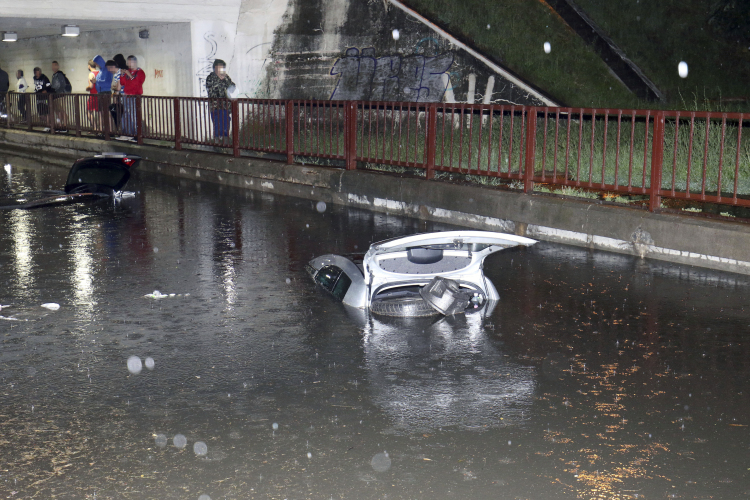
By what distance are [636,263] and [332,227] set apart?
3923 millimetres

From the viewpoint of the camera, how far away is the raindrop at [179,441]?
13.8ft

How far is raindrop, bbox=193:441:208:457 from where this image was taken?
412 centimetres

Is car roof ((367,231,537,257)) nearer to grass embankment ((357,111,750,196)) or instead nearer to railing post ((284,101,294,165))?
grass embankment ((357,111,750,196))

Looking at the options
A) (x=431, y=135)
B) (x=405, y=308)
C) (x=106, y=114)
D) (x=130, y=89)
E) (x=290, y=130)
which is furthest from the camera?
(x=130, y=89)

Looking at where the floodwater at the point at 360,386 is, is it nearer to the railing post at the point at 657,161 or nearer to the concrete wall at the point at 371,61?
the railing post at the point at 657,161

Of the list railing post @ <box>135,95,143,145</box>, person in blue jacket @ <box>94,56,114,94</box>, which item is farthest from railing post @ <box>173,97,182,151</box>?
person in blue jacket @ <box>94,56,114,94</box>

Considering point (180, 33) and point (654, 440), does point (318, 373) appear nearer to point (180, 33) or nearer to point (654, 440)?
point (654, 440)

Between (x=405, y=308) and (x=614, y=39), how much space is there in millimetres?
20506

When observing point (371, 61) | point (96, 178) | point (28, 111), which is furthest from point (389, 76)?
point (28, 111)

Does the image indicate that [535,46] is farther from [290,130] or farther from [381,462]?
[381,462]

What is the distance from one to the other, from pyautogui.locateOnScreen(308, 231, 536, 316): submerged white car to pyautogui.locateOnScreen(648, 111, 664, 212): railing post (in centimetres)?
294

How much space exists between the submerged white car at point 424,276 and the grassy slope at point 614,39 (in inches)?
545

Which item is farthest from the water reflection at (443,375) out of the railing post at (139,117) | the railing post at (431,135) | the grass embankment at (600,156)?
the railing post at (139,117)

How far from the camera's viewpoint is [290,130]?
48.4 ft
